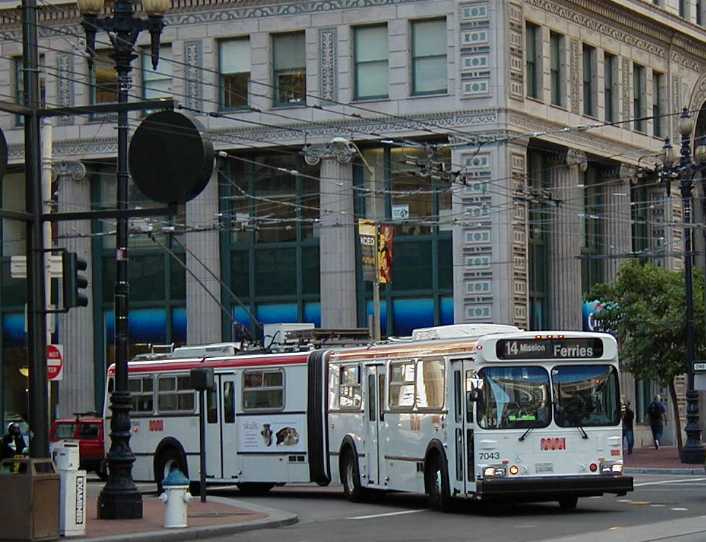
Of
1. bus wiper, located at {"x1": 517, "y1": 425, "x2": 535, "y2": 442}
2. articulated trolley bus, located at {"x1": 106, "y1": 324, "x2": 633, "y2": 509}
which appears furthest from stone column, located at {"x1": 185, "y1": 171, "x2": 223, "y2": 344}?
bus wiper, located at {"x1": 517, "y1": 425, "x2": 535, "y2": 442}

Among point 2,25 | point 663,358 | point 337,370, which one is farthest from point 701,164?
point 2,25

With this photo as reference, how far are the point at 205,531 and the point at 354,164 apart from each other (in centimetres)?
2948

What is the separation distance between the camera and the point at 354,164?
52781 mm

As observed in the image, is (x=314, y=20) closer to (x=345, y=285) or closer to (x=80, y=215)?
(x=345, y=285)

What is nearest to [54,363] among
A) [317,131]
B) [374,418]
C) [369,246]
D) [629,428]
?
[374,418]

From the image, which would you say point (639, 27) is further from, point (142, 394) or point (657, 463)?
point (142, 394)

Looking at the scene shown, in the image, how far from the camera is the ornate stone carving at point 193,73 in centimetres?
5297

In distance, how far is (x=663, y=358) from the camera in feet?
161

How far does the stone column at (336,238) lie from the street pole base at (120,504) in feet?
87.1

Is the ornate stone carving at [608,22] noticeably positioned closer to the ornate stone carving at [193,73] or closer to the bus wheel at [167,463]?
the ornate stone carving at [193,73]

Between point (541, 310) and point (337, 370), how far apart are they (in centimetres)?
2334

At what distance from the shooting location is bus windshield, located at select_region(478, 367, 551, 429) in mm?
26016

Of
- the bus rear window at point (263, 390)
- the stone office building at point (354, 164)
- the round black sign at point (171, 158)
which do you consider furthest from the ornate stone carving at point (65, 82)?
the round black sign at point (171, 158)

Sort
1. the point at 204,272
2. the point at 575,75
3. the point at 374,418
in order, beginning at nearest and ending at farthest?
the point at 374,418
the point at 204,272
the point at 575,75
